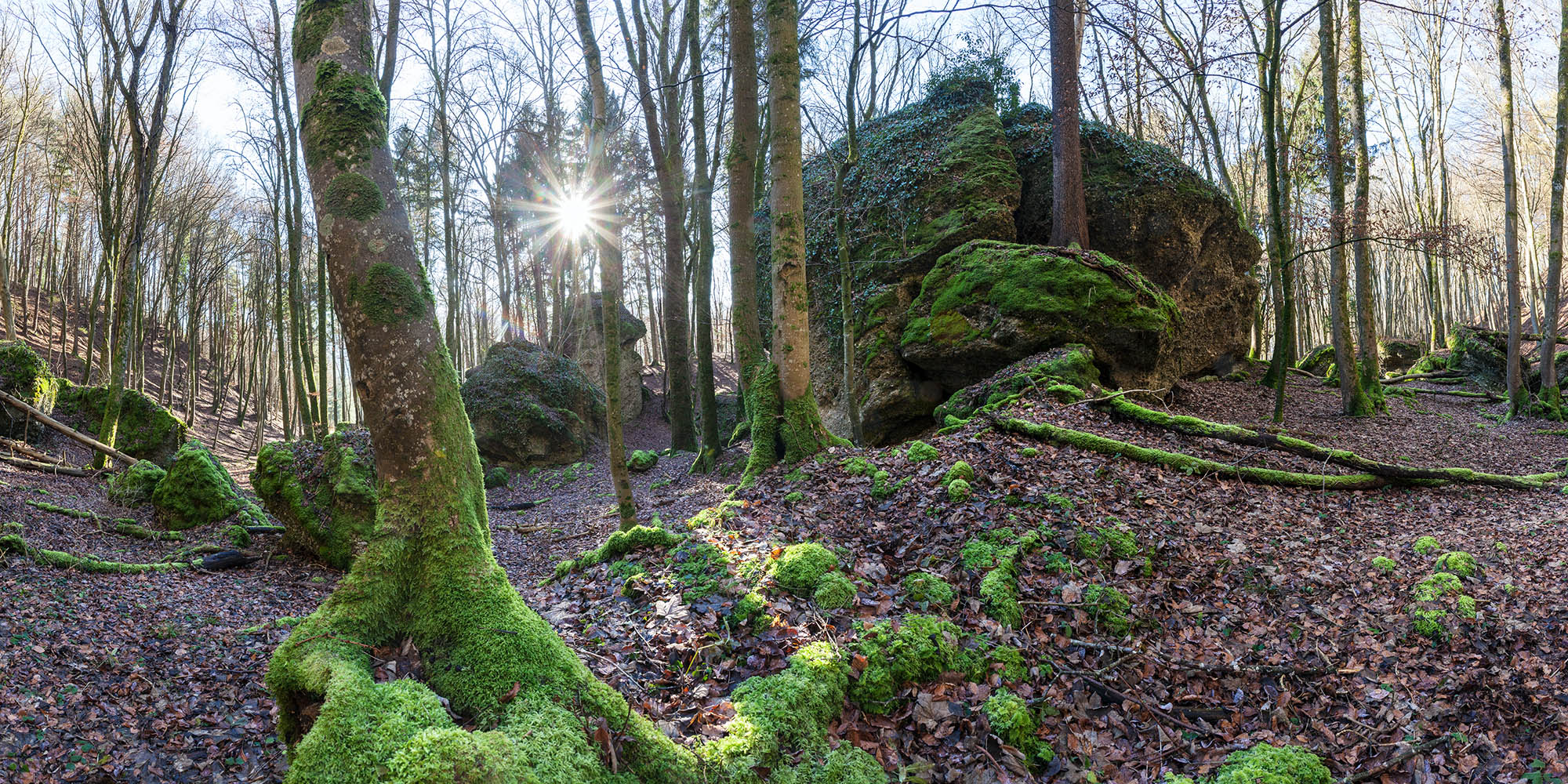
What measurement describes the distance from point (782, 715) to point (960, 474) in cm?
325

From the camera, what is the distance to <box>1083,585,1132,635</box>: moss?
4.22 metres

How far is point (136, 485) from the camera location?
350 inches

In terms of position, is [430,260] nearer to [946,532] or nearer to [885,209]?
[885,209]

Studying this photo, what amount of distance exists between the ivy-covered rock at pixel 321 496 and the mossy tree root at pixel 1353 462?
29.0 feet

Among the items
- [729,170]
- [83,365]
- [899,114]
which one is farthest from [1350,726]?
[83,365]

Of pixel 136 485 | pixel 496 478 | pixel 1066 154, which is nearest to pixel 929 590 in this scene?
pixel 1066 154

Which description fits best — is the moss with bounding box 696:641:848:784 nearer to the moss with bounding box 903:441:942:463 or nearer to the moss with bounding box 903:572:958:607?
the moss with bounding box 903:572:958:607

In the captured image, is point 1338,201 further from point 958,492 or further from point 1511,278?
point 958,492

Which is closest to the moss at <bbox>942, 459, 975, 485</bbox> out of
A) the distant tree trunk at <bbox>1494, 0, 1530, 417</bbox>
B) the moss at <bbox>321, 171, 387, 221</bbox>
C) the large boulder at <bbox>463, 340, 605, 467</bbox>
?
the moss at <bbox>321, 171, 387, 221</bbox>

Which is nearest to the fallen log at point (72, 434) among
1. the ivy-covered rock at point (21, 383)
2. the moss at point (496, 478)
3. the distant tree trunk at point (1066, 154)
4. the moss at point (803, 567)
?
the ivy-covered rock at point (21, 383)

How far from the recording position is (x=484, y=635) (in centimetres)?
293

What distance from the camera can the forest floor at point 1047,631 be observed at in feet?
11.0

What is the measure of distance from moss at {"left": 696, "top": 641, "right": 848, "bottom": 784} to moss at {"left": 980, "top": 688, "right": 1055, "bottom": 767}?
29.4 inches

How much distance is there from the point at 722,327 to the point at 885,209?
122ft
